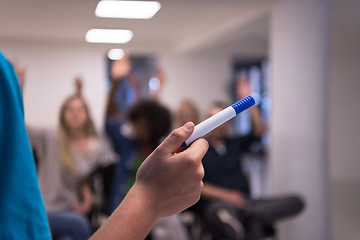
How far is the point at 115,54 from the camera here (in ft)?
23.9

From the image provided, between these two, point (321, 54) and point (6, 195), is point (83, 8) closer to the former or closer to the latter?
point (321, 54)

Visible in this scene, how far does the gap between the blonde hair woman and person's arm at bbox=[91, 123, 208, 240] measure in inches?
85.5

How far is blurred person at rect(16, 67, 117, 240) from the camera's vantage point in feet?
8.98

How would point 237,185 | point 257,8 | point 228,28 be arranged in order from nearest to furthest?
1. point 237,185
2. point 257,8
3. point 228,28

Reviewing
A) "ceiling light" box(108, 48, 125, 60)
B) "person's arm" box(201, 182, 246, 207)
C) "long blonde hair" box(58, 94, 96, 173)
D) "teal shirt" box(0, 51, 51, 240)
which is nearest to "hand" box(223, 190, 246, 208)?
"person's arm" box(201, 182, 246, 207)

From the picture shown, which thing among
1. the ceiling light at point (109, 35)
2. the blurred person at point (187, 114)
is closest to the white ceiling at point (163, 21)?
the ceiling light at point (109, 35)

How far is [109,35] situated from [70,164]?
237cm

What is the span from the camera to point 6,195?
409 millimetres

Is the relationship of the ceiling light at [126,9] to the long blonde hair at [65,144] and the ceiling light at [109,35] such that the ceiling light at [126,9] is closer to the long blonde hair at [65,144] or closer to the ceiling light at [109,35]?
the ceiling light at [109,35]

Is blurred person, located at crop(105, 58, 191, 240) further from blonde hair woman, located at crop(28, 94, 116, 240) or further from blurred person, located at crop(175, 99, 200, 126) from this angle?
blurred person, located at crop(175, 99, 200, 126)

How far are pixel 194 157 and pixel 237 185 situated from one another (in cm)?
292

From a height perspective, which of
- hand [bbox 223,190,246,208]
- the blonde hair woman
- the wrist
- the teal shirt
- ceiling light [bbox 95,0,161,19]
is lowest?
hand [bbox 223,190,246,208]

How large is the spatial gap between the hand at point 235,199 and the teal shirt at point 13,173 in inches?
108

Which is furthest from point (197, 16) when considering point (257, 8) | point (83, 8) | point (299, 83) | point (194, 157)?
point (194, 157)
